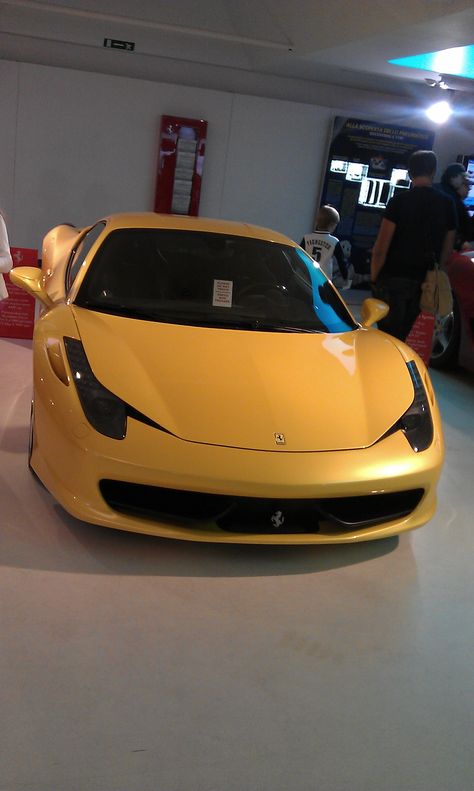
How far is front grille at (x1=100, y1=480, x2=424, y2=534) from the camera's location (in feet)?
7.86

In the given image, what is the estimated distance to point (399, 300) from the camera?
4691 millimetres

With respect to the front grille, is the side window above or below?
above

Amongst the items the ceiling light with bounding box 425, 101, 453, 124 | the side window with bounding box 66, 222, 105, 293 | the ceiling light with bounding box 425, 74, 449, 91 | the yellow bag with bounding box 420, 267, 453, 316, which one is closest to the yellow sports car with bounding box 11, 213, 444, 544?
the side window with bounding box 66, 222, 105, 293

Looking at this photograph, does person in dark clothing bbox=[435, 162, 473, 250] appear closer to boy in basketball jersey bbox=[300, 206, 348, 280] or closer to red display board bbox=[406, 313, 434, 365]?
red display board bbox=[406, 313, 434, 365]

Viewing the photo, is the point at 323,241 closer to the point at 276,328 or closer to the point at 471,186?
the point at 276,328

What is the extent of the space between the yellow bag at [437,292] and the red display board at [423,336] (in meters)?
1.26

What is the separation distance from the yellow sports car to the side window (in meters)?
0.15

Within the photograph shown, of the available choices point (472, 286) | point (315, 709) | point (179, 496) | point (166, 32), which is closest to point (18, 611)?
point (179, 496)

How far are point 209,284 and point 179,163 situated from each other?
5471 millimetres

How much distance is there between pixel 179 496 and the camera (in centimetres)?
241

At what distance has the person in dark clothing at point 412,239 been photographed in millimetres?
4402

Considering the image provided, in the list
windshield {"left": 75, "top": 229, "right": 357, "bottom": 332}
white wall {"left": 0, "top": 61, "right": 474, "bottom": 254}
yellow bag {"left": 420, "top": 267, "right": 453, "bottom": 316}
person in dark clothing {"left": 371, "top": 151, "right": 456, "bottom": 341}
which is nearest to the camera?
windshield {"left": 75, "top": 229, "right": 357, "bottom": 332}

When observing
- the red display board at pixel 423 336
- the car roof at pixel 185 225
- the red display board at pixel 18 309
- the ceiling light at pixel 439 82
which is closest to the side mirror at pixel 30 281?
the car roof at pixel 185 225

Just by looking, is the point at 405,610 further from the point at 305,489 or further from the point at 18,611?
the point at 18,611
